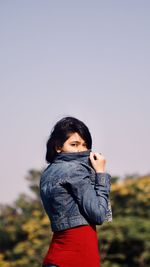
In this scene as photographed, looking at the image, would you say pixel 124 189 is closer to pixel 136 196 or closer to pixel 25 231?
pixel 136 196

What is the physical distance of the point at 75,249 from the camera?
264cm

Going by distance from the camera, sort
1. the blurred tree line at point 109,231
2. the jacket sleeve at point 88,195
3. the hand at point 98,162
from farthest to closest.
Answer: the blurred tree line at point 109,231, the hand at point 98,162, the jacket sleeve at point 88,195

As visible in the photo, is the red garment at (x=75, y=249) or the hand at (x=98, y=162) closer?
the red garment at (x=75, y=249)

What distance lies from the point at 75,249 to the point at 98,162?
40 centimetres

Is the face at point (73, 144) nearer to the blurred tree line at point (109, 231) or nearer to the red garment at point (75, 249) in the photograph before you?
the red garment at point (75, 249)

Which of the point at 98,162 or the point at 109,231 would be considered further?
the point at 109,231

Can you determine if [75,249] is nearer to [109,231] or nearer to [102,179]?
[102,179]

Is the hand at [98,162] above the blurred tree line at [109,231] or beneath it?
above

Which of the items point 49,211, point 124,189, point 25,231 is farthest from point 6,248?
point 49,211

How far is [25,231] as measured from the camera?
7230mm

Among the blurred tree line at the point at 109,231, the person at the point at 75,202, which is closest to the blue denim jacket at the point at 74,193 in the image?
the person at the point at 75,202

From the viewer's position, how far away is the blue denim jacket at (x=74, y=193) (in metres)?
2.62

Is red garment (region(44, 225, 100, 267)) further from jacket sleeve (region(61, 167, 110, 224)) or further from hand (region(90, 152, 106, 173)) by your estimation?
hand (region(90, 152, 106, 173))

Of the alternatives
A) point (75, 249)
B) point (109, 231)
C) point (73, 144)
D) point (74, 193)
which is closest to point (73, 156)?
point (73, 144)
